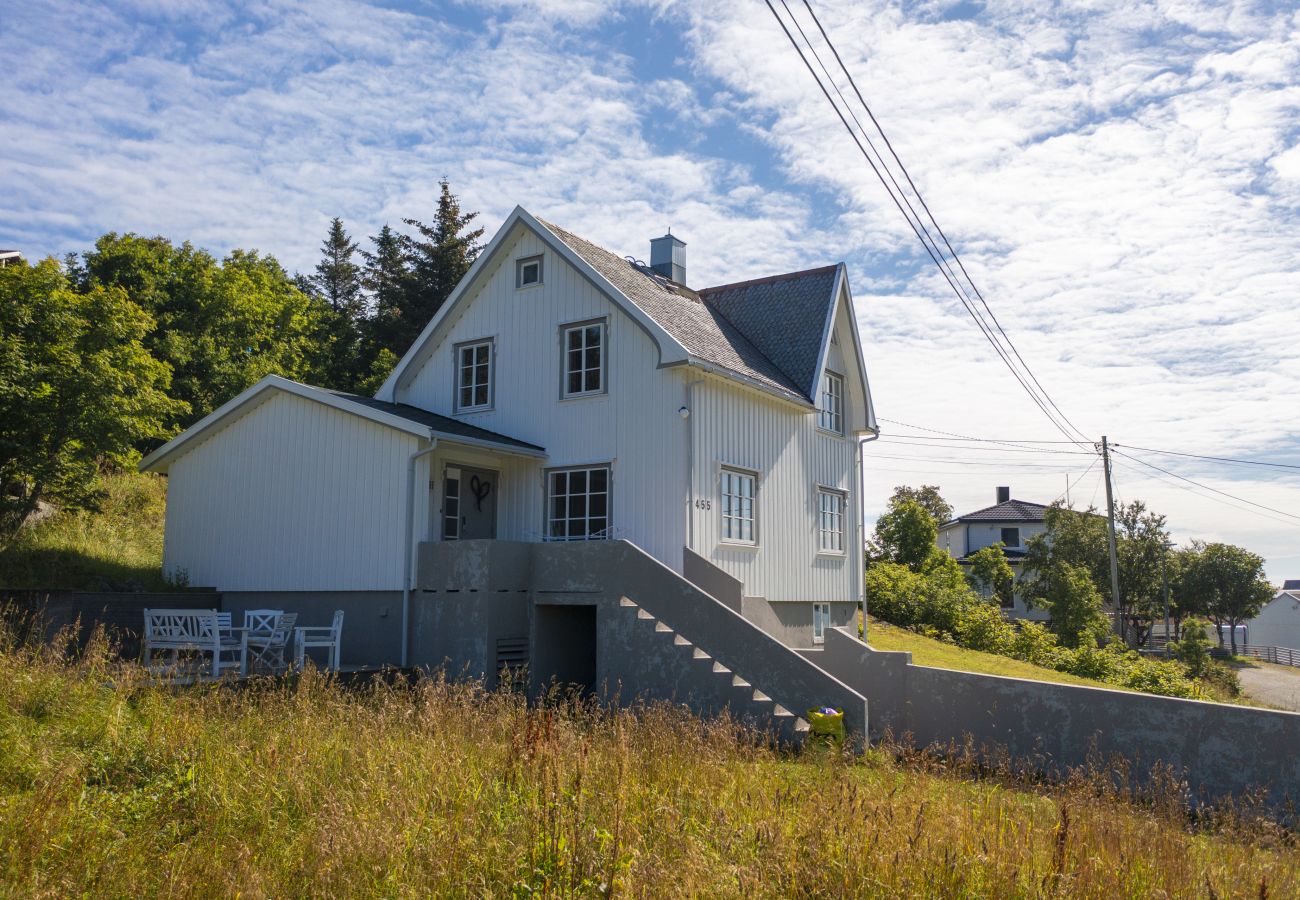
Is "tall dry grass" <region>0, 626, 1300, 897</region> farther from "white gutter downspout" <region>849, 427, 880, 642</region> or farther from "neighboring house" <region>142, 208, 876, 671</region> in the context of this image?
"white gutter downspout" <region>849, 427, 880, 642</region>

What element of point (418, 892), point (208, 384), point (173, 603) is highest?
point (208, 384)

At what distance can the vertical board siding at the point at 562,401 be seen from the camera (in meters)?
16.5

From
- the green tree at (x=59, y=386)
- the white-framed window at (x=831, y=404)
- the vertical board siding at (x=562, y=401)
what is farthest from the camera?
the white-framed window at (x=831, y=404)

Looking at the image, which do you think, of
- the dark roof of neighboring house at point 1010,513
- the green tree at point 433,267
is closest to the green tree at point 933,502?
the dark roof of neighboring house at point 1010,513

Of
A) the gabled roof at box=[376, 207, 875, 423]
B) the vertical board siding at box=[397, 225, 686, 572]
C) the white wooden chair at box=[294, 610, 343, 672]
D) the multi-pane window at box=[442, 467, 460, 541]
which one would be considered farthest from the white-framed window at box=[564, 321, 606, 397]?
the white wooden chair at box=[294, 610, 343, 672]

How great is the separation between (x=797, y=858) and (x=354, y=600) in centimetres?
1175

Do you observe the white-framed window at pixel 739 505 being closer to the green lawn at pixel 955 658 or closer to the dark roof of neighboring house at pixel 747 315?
the dark roof of neighboring house at pixel 747 315

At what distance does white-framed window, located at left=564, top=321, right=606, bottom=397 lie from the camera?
17531mm

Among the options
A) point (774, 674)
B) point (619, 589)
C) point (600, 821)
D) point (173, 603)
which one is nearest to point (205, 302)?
point (173, 603)

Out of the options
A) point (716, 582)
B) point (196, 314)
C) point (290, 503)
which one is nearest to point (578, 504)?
point (716, 582)

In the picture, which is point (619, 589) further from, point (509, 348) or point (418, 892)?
point (418, 892)

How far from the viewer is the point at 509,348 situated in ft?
61.3

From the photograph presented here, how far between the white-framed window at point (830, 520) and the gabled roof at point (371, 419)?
6278mm

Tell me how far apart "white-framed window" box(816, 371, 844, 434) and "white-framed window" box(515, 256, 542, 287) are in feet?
20.8
